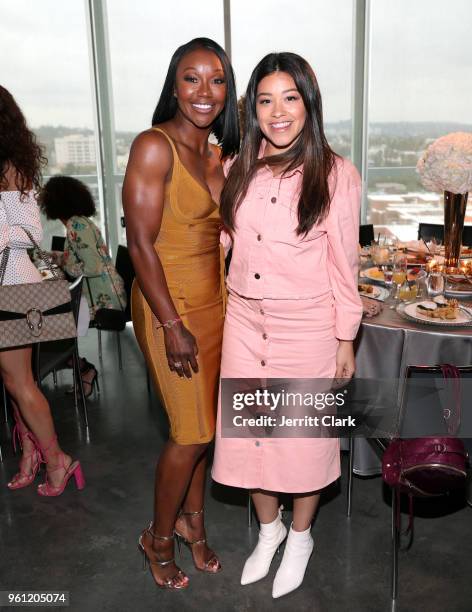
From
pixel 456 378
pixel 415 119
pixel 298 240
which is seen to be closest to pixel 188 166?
pixel 298 240

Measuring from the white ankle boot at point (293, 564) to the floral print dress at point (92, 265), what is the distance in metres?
2.23

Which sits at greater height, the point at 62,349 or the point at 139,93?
the point at 139,93

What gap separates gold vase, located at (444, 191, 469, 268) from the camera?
3.12 metres

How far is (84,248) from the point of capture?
3.97 meters

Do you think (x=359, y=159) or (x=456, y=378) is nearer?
(x=456, y=378)

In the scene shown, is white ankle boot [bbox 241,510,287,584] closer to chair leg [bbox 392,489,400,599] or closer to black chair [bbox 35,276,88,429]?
chair leg [bbox 392,489,400,599]

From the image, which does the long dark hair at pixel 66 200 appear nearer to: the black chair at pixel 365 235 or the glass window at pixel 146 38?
the black chair at pixel 365 235

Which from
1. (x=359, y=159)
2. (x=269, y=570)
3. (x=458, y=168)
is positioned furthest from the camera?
(x=359, y=159)

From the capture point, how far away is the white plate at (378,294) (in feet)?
9.45

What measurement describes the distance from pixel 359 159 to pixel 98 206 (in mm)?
2676

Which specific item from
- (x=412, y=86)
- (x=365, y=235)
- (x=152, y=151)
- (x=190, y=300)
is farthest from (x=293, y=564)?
(x=412, y=86)

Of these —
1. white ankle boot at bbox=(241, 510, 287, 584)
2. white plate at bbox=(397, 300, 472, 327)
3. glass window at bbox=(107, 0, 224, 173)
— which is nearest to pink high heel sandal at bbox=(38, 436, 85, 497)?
white ankle boot at bbox=(241, 510, 287, 584)

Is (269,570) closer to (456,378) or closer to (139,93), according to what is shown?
(456,378)

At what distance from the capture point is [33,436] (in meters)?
3.01
